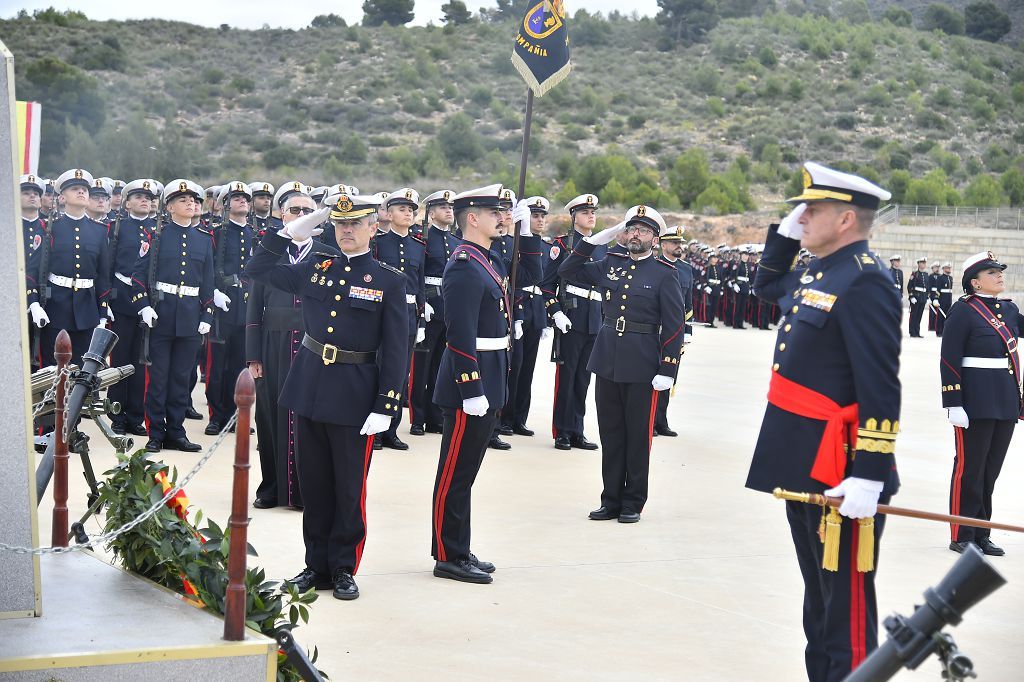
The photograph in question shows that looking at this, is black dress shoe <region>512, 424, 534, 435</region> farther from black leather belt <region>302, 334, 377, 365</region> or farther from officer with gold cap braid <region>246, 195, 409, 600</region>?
black leather belt <region>302, 334, 377, 365</region>

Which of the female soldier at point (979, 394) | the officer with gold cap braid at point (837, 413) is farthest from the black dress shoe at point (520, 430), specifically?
the officer with gold cap braid at point (837, 413)

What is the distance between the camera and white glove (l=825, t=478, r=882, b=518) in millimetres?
3824

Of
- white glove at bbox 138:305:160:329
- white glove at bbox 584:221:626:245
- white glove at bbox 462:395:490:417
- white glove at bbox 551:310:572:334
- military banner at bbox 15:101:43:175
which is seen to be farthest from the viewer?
military banner at bbox 15:101:43:175

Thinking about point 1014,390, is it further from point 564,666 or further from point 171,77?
point 171,77

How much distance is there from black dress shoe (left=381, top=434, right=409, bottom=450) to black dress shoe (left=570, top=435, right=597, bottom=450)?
1.51m

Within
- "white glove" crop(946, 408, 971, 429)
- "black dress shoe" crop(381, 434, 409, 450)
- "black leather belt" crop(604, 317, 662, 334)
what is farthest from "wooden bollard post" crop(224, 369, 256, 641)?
"black dress shoe" crop(381, 434, 409, 450)

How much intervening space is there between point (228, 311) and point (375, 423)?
5015 millimetres

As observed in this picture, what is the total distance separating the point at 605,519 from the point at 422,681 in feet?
10.6

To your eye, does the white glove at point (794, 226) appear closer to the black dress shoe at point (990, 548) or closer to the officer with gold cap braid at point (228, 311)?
the black dress shoe at point (990, 548)

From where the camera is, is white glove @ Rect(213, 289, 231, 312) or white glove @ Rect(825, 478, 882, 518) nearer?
white glove @ Rect(825, 478, 882, 518)

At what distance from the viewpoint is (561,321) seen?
10742mm

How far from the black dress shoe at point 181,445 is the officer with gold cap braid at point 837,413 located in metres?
6.08

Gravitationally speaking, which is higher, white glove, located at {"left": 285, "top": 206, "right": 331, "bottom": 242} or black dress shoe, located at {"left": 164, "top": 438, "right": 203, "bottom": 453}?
white glove, located at {"left": 285, "top": 206, "right": 331, "bottom": 242}

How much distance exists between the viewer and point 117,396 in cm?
1006
